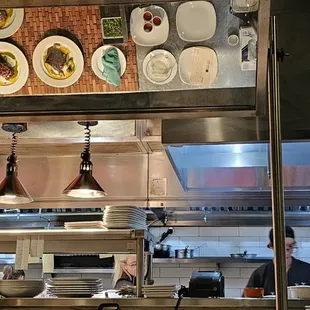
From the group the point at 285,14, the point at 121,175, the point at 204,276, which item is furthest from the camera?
the point at 121,175

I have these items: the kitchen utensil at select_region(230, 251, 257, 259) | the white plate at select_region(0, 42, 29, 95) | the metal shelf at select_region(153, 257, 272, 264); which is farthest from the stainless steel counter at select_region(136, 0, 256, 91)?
the kitchen utensil at select_region(230, 251, 257, 259)

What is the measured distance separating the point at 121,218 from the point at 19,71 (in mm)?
1983

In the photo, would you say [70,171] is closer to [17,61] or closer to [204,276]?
[204,276]

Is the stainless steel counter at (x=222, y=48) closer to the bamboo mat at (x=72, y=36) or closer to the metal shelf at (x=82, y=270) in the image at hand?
the bamboo mat at (x=72, y=36)

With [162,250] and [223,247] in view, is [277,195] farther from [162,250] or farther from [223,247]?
[223,247]

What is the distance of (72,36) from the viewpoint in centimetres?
166

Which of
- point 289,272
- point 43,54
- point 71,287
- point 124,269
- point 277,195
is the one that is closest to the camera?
point 277,195

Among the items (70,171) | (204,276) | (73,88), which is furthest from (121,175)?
(73,88)

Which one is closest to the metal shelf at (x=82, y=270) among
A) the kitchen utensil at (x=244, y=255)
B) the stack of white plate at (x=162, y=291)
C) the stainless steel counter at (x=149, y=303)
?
the kitchen utensil at (x=244, y=255)

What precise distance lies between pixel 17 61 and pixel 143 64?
0.37 metres

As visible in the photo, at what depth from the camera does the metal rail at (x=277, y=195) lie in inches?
45.8

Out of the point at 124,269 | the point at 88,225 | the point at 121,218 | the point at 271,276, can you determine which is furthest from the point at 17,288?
the point at 124,269

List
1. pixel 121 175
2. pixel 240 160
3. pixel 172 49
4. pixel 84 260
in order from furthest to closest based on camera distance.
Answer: pixel 84 260 < pixel 121 175 < pixel 240 160 < pixel 172 49

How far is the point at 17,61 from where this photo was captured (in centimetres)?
169
